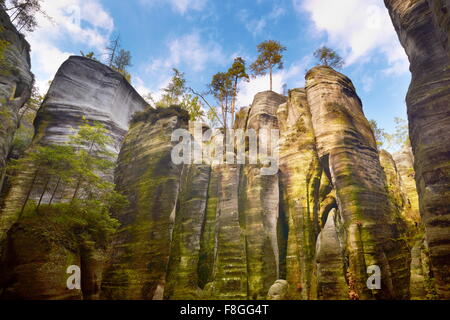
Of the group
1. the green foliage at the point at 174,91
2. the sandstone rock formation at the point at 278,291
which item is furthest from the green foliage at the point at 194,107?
the sandstone rock formation at the point at 278,291

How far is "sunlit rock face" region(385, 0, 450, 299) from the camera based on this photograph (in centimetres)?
737

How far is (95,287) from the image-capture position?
10414mm

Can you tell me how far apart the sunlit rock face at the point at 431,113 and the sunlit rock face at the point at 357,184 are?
2.14 meters

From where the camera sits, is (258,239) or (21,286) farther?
(258,239)

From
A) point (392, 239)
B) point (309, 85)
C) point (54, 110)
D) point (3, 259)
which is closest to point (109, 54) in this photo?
point (54, 110)

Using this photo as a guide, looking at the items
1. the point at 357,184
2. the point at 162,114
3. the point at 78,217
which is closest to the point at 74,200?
the point at 78,217

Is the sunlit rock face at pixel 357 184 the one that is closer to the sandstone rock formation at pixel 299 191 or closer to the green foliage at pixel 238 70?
the sandstone rock formation at pixel 299 191

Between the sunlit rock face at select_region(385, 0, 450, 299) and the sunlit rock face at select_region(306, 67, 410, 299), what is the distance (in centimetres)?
214

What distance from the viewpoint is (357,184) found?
1120cm

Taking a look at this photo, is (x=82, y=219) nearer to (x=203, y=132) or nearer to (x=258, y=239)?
(x=258, y=239)

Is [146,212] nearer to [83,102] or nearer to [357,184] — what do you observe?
[357,184]

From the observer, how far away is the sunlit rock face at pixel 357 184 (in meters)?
9.64

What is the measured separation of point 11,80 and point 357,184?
18031mm

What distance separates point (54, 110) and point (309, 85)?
1612 centimetres
